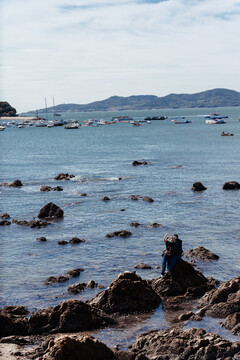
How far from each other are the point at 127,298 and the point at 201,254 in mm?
11627

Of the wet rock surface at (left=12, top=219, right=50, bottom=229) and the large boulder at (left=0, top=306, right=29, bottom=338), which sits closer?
the large boulder at (left=0, top=306, right=29, bottom=338)

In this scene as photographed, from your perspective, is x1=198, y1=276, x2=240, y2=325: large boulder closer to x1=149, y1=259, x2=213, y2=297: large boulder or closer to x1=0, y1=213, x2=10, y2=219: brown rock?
x1=149, y1=259, x2=213, y2=297: large boulder

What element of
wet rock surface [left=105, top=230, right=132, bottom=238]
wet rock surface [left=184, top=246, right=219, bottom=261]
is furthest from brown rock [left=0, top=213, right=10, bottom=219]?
wet rock surface [left=184, top=246, right=219, bottom=261]

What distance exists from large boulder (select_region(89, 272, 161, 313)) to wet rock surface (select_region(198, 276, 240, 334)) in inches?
108

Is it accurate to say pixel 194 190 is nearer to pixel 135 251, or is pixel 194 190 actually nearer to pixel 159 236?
pixel 159 236

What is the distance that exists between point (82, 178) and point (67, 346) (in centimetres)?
6029

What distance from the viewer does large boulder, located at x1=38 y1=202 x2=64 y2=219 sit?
52.0 m

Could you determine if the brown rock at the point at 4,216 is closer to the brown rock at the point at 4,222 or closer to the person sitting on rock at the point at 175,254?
the brown rock at the point at 4,222

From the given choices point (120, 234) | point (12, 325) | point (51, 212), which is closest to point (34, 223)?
point (51, 212)

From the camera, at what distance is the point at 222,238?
138ft

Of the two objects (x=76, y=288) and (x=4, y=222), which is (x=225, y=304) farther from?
(x=4, y=222)

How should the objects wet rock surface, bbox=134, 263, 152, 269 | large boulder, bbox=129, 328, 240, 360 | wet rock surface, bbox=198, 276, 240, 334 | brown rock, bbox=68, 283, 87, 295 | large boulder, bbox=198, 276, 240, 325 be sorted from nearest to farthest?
large boulder, bbox=129, 328, 240, 360
wet rock surface, bbox=198, 276, 240, 334
large boulder, bbox=198, 276, 240, 325
brown rock, bbox=68, 283, 87, 295
wet rock surface, bbox=134, 263, 152, 269

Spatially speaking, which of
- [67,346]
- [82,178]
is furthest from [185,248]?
[82,178]

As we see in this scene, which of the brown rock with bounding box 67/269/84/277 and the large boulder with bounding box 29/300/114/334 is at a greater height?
the large boulder with bounding box 29/300/114/334
